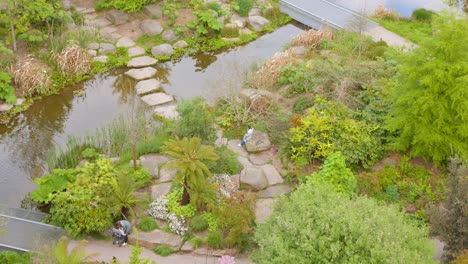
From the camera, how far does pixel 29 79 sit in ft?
43.7

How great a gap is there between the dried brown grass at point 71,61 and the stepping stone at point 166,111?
264cm

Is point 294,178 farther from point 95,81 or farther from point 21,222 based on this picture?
point 95,81

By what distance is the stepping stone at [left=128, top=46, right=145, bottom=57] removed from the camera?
50.1ft

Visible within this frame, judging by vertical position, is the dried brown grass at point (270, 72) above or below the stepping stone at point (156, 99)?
above

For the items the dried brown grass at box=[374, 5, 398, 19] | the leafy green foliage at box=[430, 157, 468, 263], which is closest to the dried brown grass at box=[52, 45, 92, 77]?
the dried brown grass at box=[374, 5, 398, 19]

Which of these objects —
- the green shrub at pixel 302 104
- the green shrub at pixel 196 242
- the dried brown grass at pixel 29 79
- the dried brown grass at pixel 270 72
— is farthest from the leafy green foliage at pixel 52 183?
the green shrub at pixel 302 104

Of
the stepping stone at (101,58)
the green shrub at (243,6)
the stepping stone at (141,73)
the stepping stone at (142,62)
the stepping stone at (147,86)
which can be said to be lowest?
the stepping stone at (147,86)

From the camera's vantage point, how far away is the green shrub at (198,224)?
31.0 ft

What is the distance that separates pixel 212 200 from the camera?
9.55m

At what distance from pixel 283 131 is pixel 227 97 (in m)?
1.75

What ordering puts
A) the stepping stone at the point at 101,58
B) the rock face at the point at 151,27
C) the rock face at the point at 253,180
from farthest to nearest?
the rock face at the point at 151,27 < the stepping stone at the point at 101,58 < the rock face at the point at 253,180

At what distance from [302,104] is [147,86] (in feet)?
14.2

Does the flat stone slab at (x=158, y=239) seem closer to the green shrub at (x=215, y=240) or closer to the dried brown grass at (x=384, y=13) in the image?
the green shrub at (x=215, y=240)

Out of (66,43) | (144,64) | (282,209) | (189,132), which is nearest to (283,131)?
(189,132)
